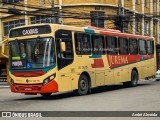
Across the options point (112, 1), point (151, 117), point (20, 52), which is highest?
point (112, 1)

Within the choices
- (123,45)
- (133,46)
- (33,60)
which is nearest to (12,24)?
(133,46)

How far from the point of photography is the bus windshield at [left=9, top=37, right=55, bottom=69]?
1484 cm

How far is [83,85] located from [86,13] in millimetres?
24096

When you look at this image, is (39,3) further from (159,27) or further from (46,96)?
(46,96)

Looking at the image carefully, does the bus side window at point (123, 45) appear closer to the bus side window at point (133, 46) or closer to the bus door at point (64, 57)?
the bus side window at point (133, 46)

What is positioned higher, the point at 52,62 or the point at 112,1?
the point at 112,1

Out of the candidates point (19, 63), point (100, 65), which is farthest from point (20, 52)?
point (100, 65)

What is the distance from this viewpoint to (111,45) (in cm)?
1925

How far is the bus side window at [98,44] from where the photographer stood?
17.7m

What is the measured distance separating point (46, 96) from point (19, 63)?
2.32 metres

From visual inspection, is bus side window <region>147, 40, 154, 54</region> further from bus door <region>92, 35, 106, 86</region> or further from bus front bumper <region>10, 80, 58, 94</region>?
bus front bumper <region>10, 80, 58, 94</region>

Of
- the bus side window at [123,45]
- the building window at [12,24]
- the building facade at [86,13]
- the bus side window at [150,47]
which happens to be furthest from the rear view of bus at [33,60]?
the building window at [12,24]

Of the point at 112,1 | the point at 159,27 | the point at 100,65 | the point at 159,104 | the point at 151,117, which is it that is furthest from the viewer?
the point at 159,27

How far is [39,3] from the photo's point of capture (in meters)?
43.1
